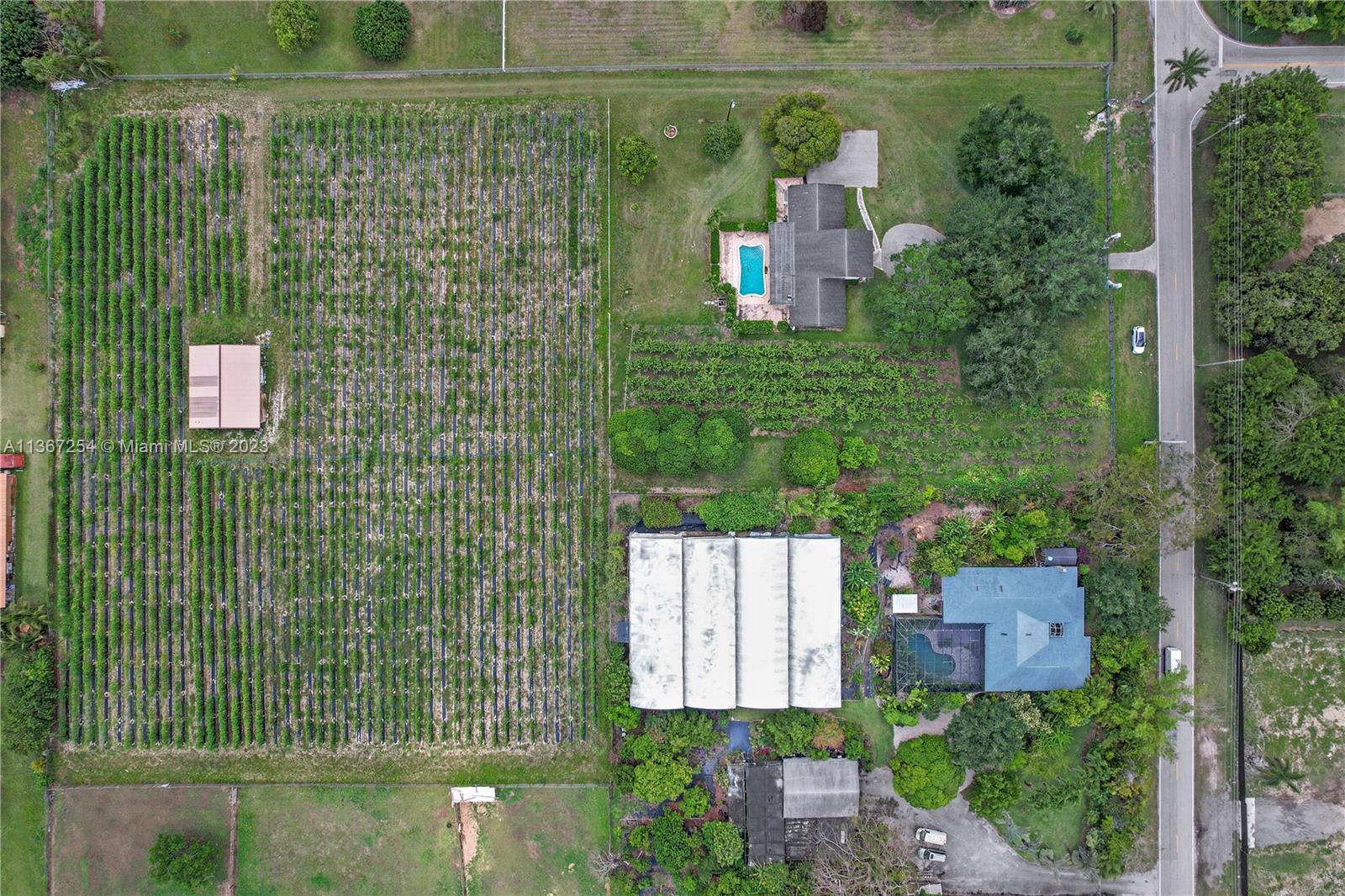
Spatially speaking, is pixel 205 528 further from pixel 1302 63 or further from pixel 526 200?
pixel 1302 63

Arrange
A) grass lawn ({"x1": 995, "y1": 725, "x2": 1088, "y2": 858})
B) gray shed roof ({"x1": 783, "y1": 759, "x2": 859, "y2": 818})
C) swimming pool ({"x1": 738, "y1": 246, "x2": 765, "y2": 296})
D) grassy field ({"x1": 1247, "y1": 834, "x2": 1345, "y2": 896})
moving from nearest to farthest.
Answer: gray shed roof ({"x1": 783, "y1": 759, "x2": 859, "y2": 818}) < grass lawn ({"x1": 995, "y1": 725, "x2": 1088, "y2": 858}) < grassy field ({"x1": 1247, "y1": 834, "x2": 1345, "y2": 896}) < swimming pool ({"x1": 738, "y1": 246, "x2": 765, "y2": 296})

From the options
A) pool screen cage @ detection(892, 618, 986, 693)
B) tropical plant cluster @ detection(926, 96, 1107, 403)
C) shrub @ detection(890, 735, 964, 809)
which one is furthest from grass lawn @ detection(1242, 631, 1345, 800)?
tropical plant cluster @ detection(926, 96, 1107, 403)

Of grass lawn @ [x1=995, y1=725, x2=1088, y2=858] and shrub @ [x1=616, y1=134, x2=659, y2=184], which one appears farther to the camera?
grass lawn @ [x1=995, y1=725, x2=1088, y2=858]

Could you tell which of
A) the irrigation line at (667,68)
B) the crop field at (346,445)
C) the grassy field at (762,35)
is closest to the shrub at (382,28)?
the irrigation line at (667,68)

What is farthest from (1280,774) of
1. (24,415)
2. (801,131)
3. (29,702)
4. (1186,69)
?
(24,415)

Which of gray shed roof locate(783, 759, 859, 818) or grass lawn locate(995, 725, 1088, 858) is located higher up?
gray shed roof locate(783, 759, 859, 818)

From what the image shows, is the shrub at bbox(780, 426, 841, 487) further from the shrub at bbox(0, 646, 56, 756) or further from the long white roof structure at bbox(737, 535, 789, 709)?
the shrub at bbox(0, 646, 56, 756)

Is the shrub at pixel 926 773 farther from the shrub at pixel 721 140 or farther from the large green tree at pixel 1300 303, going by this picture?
the shrub at pixel 721 140
